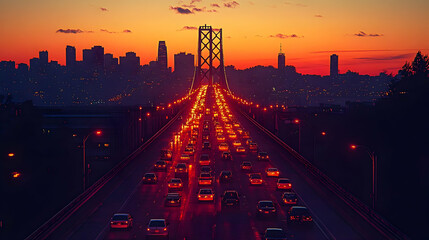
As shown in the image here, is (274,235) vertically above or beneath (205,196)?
above

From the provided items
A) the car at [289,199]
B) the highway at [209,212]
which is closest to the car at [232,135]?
the highway at [209,212]

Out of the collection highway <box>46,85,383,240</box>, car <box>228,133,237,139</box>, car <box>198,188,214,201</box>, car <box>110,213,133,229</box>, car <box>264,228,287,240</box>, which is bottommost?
car <box>228,133,237,139</box>

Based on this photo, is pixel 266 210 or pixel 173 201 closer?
pixel 266 210

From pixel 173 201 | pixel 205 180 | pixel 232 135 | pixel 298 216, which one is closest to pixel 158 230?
pixel 298 216

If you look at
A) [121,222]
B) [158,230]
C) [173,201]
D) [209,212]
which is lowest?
[209,212]

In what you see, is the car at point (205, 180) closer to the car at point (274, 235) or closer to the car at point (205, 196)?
the car at point (205, 196)

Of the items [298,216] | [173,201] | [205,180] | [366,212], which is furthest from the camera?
[205,180]

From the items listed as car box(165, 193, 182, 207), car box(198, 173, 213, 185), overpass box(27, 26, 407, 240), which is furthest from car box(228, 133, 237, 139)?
car box(165, 193, 182, 207)

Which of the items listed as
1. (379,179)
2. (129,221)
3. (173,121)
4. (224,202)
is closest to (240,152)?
(379,179)

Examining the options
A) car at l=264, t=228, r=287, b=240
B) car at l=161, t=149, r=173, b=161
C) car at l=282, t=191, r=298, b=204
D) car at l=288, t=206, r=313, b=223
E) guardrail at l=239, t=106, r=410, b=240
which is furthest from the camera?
car at l=161, t=149, r=173, b=161

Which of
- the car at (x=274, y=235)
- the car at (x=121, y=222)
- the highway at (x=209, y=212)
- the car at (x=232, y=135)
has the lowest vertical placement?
the car at (x=232, y=135)

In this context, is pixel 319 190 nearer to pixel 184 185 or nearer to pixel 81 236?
pixel 184 185

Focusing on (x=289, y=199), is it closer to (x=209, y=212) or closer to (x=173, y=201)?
(x=209, y=212)

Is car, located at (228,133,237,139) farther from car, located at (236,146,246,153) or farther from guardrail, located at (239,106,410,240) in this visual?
guardrail, located at (239,106,410,240)
